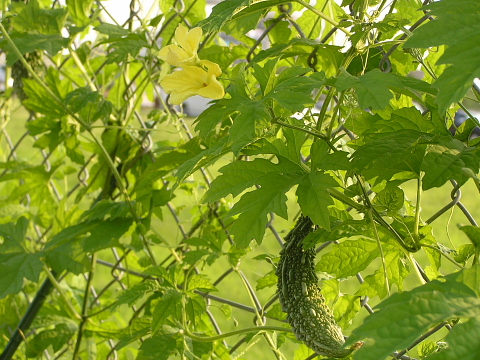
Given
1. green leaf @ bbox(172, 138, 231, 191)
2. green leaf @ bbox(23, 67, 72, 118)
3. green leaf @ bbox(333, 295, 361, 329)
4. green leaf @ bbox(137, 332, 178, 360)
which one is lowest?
green leaf @ bbox(333, 295, 361, 329)

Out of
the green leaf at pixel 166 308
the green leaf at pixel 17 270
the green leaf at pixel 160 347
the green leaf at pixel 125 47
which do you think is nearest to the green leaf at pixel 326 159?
the green leaf at pixel 166 308

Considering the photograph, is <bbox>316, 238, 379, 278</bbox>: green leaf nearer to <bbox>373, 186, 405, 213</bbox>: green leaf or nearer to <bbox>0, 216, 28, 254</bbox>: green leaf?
<bbox>373, 186, 405, 213</bbox>: green leaf

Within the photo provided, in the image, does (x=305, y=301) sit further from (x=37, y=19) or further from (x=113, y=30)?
(x=37, y=19)

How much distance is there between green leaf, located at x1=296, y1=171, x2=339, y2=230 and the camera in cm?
83

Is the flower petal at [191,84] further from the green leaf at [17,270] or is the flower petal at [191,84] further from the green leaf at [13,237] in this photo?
the green leaf at [13,237]

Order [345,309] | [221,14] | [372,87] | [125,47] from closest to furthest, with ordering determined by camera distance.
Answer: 1. [372,87]
2. [221,14]
3. [345,309]
4. [125,47]

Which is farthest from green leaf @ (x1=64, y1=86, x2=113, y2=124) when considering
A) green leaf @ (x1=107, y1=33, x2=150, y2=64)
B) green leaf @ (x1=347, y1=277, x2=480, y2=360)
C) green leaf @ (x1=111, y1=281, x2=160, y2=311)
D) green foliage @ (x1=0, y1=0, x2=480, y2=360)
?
green leaf @ (x1=347, y1=277, x2=480, y2=360)

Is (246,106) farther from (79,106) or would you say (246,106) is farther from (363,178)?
(79,106)

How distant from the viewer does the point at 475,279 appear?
66 cm

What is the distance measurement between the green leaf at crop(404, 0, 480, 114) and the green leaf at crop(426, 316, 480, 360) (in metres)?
0.23

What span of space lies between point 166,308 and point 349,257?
17.0 inches

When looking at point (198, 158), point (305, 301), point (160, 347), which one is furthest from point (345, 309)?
point (198, 158)

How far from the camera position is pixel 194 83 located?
3.08 feet

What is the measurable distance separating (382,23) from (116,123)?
1.18 m
